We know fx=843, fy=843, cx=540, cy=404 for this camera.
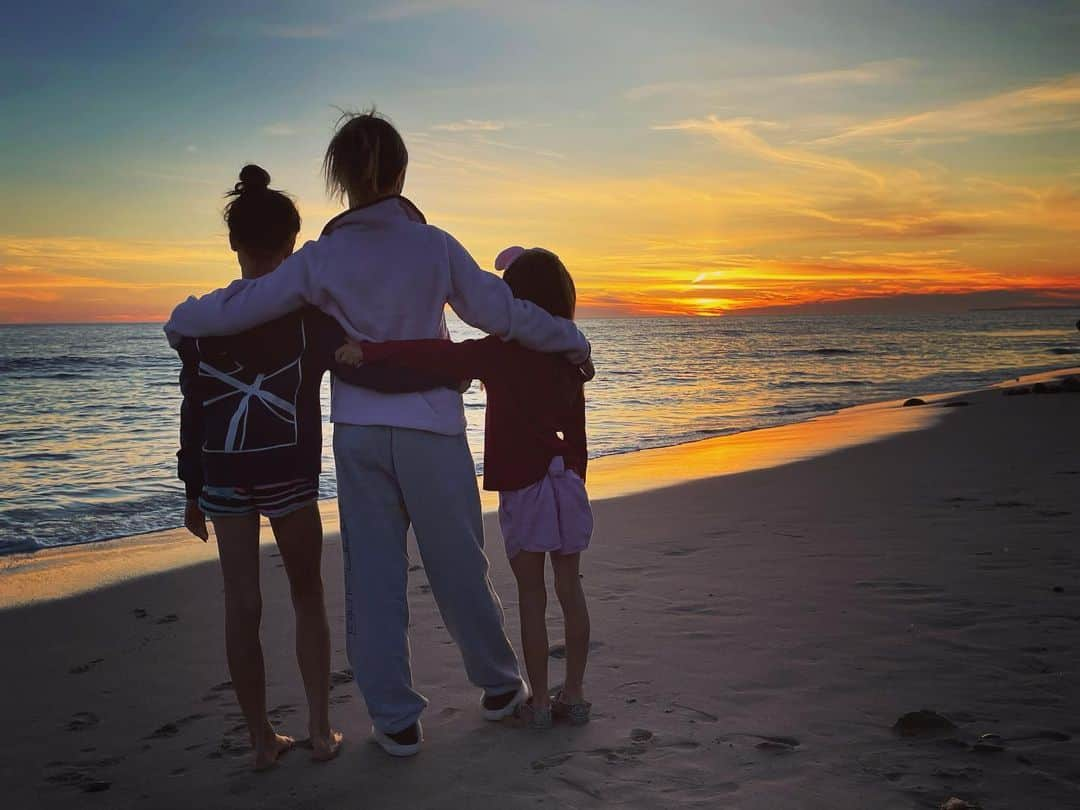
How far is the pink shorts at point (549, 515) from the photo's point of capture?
9.78 ft

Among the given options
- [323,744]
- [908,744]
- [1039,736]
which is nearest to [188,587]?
[323,744]

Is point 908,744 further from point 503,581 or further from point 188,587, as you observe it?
point 188,587

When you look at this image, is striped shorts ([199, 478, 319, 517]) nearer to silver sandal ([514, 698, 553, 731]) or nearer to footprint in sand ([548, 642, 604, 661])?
silver sandal ([514, 698, 553, 731])

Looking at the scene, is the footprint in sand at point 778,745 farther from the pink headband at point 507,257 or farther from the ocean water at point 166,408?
the ocean water at point 166,408

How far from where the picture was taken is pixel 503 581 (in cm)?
493

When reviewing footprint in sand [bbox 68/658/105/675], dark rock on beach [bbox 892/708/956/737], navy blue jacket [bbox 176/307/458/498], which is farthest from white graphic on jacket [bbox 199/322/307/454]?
dark rock on beach [bbox 892/708/956/737]

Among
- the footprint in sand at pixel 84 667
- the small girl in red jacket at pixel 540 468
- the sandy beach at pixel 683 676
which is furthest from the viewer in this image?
the footprint in sand at pixel 84 667

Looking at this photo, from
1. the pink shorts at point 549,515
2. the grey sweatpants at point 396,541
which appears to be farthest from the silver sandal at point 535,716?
the pink shorts at point 549,515

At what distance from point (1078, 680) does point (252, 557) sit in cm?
293

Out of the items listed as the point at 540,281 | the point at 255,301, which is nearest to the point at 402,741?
the point at 255,301

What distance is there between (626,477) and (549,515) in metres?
6.52

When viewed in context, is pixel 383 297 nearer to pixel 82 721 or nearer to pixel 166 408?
pixel 82 721

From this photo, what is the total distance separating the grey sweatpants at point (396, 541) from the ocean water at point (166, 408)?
5.48 metres

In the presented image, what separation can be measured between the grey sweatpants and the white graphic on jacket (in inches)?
7.2
